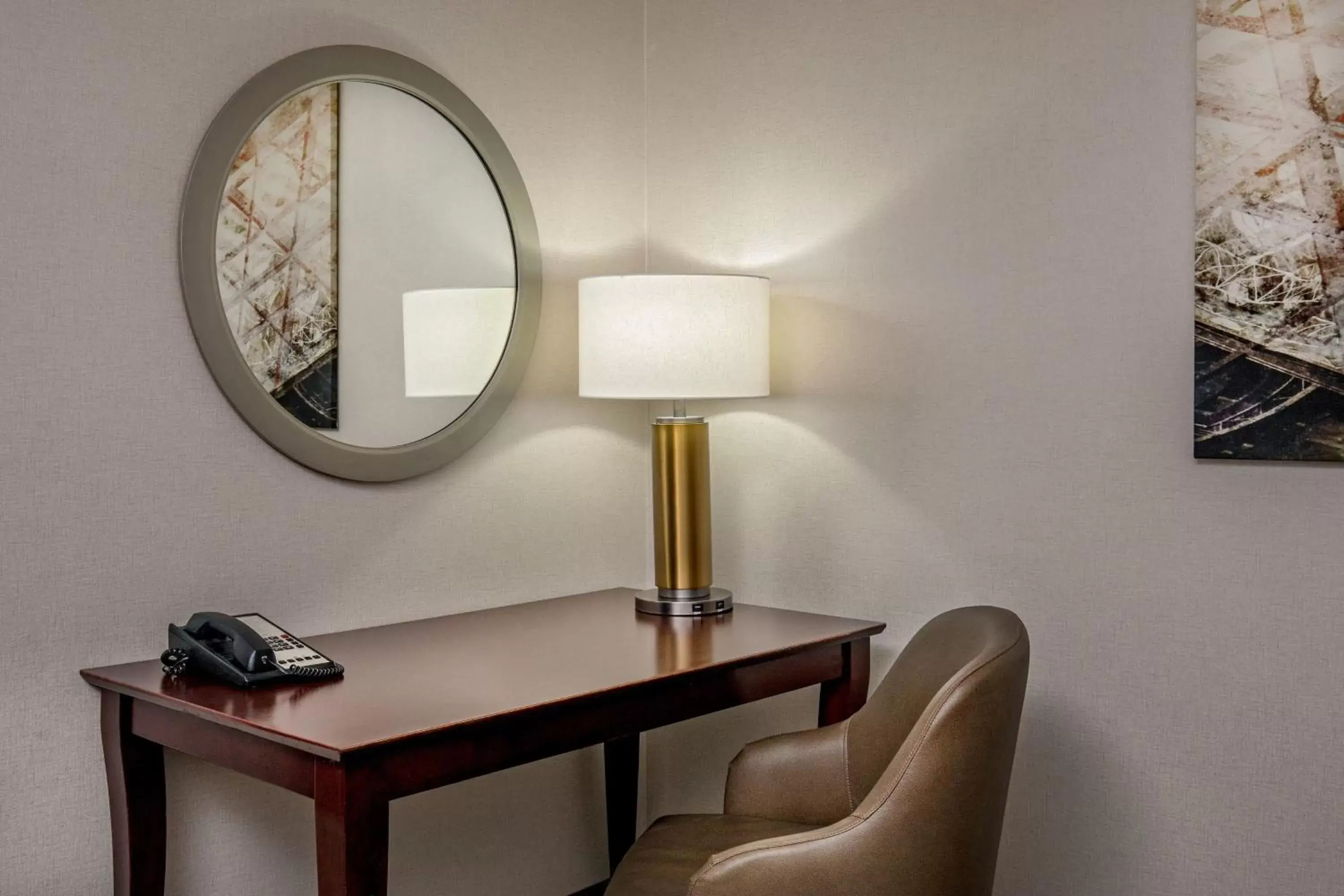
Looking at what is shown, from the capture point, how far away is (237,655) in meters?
1.76

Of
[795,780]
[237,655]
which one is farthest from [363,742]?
[795,780]

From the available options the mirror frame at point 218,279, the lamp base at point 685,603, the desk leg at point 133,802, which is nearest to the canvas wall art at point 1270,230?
the lamp base at point 685,603

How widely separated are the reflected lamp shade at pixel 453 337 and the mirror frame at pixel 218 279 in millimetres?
26

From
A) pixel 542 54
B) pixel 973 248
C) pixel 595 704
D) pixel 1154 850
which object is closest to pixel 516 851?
pixel 595 704

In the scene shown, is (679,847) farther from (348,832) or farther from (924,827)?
(348,832)

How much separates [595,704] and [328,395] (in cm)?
83

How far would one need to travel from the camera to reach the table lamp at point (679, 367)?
2.30 metres

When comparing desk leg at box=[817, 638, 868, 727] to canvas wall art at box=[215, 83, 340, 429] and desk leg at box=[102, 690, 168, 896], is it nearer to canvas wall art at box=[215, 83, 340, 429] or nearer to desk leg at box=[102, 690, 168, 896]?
canvas wall art at box=[215, 83, 340, 429]

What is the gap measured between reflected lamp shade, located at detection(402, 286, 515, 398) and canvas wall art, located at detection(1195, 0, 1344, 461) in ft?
4.52

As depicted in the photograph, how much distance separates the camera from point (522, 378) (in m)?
2.57

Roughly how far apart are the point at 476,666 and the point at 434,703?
246 millimetres

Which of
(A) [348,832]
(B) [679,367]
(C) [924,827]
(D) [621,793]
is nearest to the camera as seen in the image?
(A) [348,832]

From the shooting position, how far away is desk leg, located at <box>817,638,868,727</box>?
7.56 ft

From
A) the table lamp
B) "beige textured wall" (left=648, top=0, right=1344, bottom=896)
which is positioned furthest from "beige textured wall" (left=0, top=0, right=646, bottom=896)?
A: "beige textured wall" (left=648, top=0, right=1344, bottom=896)
